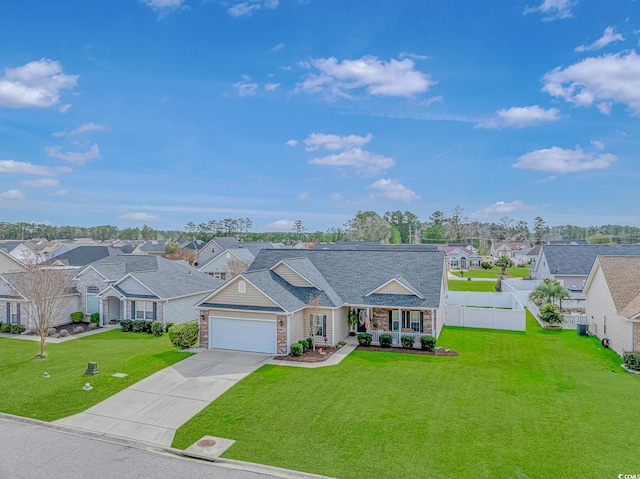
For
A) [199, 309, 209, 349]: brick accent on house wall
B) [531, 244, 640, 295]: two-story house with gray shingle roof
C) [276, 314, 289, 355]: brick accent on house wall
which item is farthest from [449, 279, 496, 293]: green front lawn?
[199, 309, 209, 349]: brick accent on house wall

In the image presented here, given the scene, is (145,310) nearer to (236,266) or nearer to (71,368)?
(71,368)

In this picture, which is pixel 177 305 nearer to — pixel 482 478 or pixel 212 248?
pixel 482 478

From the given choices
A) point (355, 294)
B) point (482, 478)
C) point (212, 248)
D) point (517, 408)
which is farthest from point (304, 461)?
point (212, 248)

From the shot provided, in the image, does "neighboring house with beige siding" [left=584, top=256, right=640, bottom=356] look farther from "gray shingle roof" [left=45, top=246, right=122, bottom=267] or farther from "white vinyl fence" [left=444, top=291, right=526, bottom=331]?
"gray shingle roof" [left=45, top=246, right=122, bottom=267]

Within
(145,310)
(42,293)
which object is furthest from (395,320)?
(42,293)

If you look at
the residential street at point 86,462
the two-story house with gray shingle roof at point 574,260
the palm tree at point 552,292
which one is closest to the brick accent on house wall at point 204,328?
the residential street at point 86,462

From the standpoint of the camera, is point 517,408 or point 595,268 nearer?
point 517,408
